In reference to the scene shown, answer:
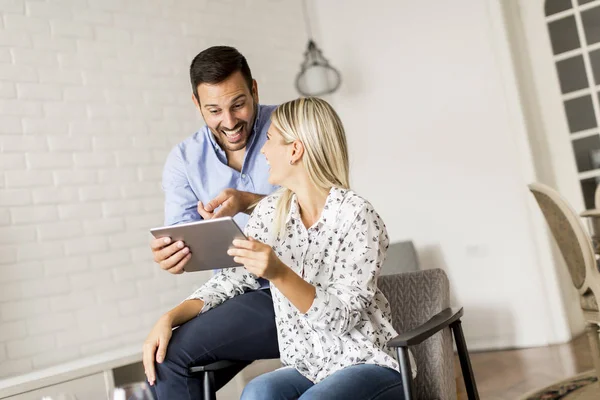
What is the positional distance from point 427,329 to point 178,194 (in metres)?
1.07

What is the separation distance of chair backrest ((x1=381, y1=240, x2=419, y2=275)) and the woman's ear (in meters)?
2.62

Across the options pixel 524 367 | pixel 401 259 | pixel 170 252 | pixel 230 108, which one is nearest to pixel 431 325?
pixel 170 252

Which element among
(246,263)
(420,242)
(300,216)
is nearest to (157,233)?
(246,263)

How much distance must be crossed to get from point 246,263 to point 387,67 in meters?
3.44

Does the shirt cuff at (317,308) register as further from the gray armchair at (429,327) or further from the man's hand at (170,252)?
the man's hand at (170,252)

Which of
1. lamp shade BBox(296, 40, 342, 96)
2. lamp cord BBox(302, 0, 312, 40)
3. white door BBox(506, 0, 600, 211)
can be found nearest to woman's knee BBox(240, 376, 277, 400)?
white door BBox(506, 0, 600, 211)

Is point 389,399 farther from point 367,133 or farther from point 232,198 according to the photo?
point 367,133

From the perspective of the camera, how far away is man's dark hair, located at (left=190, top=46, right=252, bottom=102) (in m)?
2.23

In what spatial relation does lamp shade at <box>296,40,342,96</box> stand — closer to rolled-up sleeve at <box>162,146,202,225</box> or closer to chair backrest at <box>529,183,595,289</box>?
chair backrest at <box>529,183,595,289</box>

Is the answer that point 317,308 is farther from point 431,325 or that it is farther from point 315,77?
point 315,77

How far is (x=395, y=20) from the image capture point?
188 inches

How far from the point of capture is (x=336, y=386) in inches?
64.2

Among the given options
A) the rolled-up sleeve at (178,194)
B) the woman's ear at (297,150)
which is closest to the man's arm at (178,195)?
the rolled-up sleeve at (178,194)

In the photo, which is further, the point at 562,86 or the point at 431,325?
the point at 562,86
